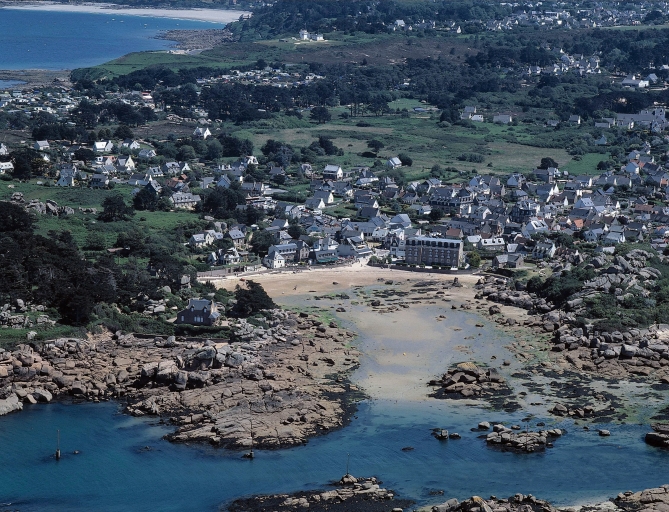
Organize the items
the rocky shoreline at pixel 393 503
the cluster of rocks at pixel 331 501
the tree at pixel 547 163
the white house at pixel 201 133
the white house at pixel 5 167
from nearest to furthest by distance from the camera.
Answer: the rocky shoreline at pixel 393 503
the cluster of rocks at pixel 331 501
the white house at pixel 5 167
the tree at pixel 547 163
the white house at pixel 201 133

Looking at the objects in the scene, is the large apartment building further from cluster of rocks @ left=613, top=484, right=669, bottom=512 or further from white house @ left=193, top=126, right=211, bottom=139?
white house @ left=193, top=126, right=211, bottom=139

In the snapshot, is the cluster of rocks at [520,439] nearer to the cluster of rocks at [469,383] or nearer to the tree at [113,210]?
the cluster of rocks at [469,383]

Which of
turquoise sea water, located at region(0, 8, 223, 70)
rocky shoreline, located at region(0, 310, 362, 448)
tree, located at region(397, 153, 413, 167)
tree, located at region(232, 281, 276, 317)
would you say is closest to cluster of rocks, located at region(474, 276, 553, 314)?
rocky shoreline, located at region(0, 310, 362, 448)

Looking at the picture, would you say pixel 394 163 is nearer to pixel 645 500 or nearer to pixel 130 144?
pixel 130 144

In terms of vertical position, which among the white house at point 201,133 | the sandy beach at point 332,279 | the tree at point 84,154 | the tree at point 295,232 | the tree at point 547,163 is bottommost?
the sandy beach at point 332,279

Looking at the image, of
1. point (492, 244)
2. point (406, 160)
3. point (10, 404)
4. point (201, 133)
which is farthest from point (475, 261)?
point (201, 133)

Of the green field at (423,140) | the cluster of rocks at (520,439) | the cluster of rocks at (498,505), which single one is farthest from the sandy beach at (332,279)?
the green field at (423,140)

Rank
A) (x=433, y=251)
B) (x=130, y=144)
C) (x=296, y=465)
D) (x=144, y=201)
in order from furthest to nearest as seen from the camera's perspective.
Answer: (x=130, y=144) < (x=144, y=201) < (x=433, y=251) < (x=296, y=465)
